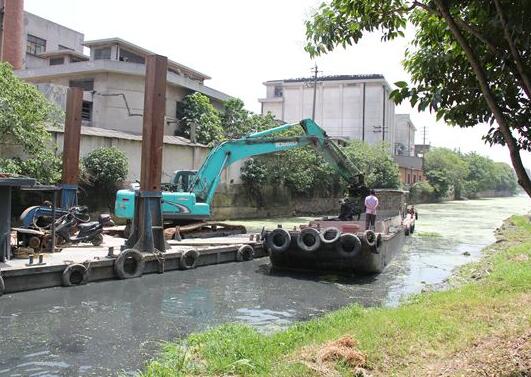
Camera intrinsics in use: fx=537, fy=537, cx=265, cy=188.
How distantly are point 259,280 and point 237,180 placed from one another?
62.1 ft

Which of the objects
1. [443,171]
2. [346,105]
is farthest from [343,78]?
[443,171]

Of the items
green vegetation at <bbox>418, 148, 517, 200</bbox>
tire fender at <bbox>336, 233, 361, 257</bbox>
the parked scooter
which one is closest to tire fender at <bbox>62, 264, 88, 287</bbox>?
the parked scooter

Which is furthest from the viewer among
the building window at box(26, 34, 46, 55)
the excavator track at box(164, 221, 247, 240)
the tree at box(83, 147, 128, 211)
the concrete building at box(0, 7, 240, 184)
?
the building window at box(26, 34, 46, 55)

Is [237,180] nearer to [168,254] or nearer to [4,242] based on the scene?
[168,254]

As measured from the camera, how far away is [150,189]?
543 inches

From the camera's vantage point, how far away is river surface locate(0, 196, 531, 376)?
748 centimetres

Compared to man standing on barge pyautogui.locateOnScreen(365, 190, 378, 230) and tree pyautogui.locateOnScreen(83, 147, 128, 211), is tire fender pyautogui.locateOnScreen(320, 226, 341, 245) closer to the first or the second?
man standing on barge pyautogui.locateOnScreen(365, 190, 378, 230)

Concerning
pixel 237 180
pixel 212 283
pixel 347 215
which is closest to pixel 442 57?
pixel 212 283

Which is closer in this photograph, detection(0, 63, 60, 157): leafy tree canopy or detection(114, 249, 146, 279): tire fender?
detection(114, 249, 146, 279): tire fender

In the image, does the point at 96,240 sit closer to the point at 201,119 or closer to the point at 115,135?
the point at 115,135

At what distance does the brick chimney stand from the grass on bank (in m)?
29.0

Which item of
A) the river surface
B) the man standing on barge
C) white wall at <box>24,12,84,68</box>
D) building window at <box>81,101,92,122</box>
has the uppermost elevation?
white wall at <box>24,12,84,68</box>

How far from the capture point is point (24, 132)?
18266mm

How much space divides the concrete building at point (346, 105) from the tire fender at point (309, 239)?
163 feet
